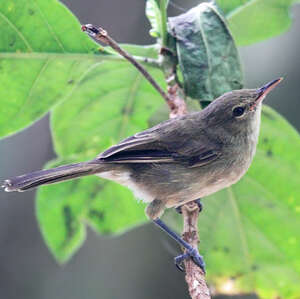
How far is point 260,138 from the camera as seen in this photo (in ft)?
12.0

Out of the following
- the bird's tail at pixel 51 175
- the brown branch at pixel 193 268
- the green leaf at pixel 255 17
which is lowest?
the brown branch at pixel 193 268

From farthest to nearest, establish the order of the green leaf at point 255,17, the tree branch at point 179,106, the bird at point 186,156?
the green leaf at point 255,17 < the bird at point 186,156 < the tree branch at point 179,106

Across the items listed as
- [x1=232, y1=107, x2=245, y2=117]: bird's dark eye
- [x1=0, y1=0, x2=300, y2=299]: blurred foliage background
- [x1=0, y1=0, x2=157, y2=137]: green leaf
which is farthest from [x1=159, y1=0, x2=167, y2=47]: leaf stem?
[x1=0, y1=0, x2=300, y2=299]: blurred foliage background

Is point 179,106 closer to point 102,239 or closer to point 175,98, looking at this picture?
point 175,98

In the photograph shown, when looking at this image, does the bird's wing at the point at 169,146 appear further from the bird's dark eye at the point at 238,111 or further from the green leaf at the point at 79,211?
the green leaf at the point at 79,211

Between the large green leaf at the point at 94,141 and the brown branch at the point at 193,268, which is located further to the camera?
the large green leaf at the point at 94,141

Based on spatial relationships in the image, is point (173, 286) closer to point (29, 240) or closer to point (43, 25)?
point (29, 240)

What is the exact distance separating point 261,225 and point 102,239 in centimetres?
348

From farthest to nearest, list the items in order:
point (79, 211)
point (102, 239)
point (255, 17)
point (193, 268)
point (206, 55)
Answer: point (102, 239)
point (79, 211)
point (255, 17)
point (206, 55)
point (193, 268)

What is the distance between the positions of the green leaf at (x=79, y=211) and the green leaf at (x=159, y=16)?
101 centimetres

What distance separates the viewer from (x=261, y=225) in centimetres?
369

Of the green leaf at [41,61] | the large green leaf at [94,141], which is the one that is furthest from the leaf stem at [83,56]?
the large green leaf at [94,141]

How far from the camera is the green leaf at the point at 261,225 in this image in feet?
11.9

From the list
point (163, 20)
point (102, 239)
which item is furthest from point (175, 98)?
point (102, 239)
